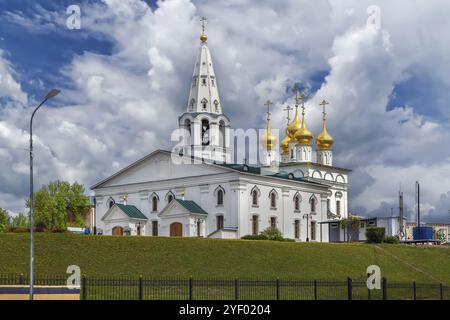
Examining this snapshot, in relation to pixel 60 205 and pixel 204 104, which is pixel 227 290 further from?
pixel 60 205

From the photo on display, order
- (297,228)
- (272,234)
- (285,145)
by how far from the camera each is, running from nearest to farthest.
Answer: (272,234), (297,228), (285,145)

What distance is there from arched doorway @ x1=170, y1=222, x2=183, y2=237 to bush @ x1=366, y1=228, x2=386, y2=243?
1582cm

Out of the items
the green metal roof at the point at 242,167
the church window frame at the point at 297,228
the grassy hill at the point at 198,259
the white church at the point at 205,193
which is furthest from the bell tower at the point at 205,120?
the grassy hill at the point at 198,259

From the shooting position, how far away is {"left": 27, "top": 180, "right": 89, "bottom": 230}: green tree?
83.3 m

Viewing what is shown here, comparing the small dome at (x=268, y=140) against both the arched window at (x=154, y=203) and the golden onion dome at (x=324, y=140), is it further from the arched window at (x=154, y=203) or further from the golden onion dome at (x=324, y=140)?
the arched window at (x=154, y=203)

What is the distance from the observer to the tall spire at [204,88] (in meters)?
68.6

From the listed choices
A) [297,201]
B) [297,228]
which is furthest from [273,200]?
[297,228]

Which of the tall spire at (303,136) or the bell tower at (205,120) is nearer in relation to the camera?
the bell tower at (205,120)

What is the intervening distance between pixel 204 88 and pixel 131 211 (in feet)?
43.1

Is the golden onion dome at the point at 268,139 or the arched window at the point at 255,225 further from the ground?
the golden onion dome at the point at 268,139

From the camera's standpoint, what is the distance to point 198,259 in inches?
1708

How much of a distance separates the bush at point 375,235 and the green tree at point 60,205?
116 ft

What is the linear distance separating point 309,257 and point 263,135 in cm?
4435

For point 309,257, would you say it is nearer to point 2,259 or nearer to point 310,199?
point 2,259
